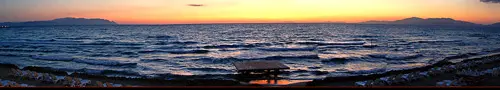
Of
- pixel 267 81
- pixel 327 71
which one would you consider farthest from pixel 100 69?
pixel 327 71

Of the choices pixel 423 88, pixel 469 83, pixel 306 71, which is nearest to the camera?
pixel 423 88

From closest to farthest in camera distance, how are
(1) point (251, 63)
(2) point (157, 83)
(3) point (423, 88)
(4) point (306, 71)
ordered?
(3) point (423, 88)
(2) point (157, 83)
(1) point (251, 63)
(4) point (306, 71)

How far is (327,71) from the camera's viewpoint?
20.1 m

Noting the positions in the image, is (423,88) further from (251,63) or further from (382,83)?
(251,63)

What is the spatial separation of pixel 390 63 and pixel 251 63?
12.2 metres

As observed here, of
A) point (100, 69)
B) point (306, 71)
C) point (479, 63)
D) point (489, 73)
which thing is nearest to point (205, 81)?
point (306, 71)

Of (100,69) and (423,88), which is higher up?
(423,88)

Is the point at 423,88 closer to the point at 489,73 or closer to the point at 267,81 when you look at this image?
the point at 267,81

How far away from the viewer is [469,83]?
43.3 feet

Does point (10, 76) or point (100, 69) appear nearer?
point (10, 76)

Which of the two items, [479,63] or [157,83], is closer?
[157,83]

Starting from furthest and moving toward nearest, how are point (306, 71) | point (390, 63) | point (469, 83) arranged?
point (390, 63)
point (306, 71)
point (469, 83)

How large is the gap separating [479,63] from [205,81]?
16652 mm

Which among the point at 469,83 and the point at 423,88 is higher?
the point at 423,88
